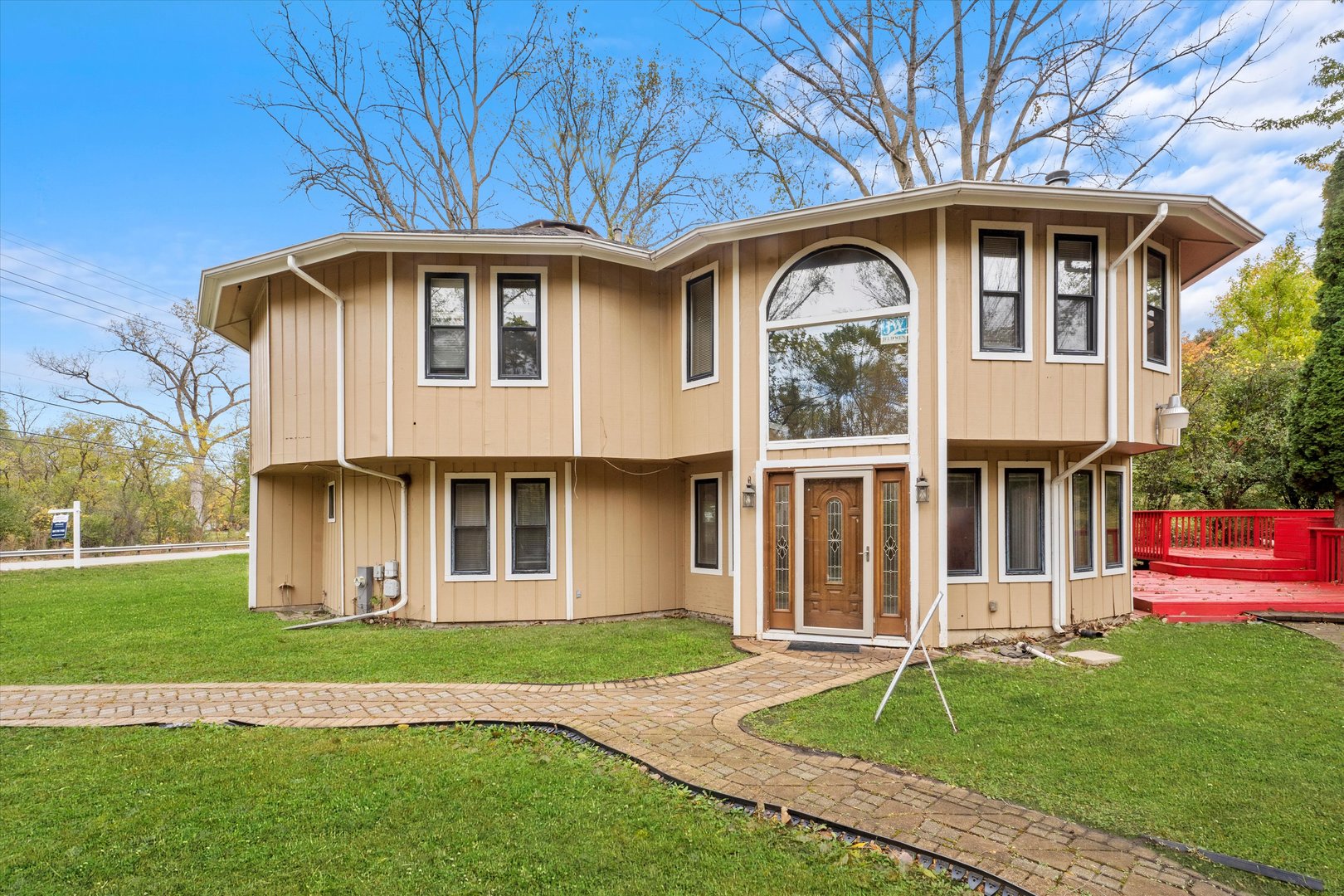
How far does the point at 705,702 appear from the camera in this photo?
5.64 m

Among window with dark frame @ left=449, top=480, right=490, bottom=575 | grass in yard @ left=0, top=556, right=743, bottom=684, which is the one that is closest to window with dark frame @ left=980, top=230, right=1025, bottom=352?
grass in yard @ left=0, top=556, right=743, bottom=684

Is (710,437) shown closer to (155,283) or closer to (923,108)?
(923,108)

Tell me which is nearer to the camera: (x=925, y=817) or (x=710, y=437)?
(x=925, y=817)

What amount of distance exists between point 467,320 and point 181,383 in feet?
87.5

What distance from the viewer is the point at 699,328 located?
29.9 feet

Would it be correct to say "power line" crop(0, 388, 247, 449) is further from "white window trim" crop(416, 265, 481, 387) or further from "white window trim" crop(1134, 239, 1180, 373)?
"white window trim" crop(1134, 239, 1180, 373)

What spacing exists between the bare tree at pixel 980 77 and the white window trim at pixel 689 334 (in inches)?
321

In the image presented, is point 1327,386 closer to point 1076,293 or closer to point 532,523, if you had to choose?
point 1076,293

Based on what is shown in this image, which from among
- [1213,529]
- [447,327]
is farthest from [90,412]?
[1213,529]

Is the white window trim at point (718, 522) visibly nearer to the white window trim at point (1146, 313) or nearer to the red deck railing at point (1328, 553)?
the white window trim at point (1146, 313)

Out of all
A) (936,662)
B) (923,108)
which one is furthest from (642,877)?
(923,108)

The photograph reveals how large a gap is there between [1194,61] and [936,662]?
13340mm

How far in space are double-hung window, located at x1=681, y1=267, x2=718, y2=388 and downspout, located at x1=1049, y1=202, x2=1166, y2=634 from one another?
433 cm

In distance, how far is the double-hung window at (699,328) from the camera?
29.1 feet
